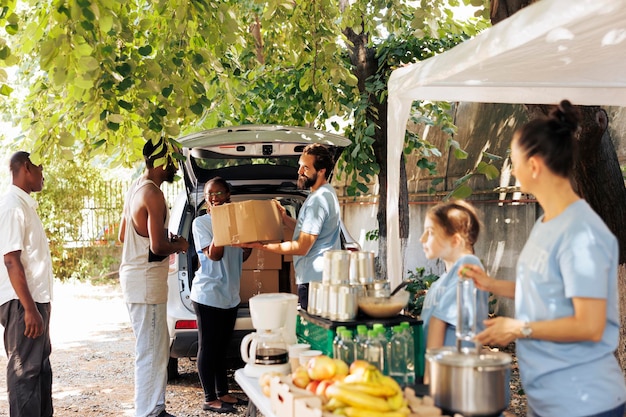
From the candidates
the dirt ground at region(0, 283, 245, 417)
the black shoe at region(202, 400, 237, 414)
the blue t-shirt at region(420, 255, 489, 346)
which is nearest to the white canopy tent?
the blue t-shirt at region(420, 255, 489, 346)

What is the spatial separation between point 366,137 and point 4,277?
13.4 ft

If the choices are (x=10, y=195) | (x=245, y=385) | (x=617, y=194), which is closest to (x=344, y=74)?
(x=617, y=194)

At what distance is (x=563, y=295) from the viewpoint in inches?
91.3

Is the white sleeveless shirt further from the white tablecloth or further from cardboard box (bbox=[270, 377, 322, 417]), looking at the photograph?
cardboard box (bbox=[270, 377, 322, 417])

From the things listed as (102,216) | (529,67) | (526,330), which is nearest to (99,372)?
(529,67)

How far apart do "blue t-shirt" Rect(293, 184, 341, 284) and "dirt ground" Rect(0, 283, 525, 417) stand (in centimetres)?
152

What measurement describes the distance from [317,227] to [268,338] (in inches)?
48.0

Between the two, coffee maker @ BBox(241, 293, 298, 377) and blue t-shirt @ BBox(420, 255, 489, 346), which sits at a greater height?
blue t-shirt @ BBox(420, 255, 489, 346)

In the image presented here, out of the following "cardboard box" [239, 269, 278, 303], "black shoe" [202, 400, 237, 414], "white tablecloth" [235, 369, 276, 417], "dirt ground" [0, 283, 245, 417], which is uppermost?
"cardboard box" [239, 269, 278, 303]

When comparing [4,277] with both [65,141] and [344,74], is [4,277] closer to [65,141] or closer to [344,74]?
[65,141]

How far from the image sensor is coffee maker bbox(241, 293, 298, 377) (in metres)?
3.27

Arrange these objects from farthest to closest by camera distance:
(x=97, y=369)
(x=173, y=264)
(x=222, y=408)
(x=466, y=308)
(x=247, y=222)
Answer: (x=97, y=369)
(x=173, y=264)
(x=222, y=408)
(x=247, y=222)
(x=466, y=308)

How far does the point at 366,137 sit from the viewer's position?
7.63m

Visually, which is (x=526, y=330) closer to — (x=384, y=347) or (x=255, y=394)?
(x=384, y=347)
